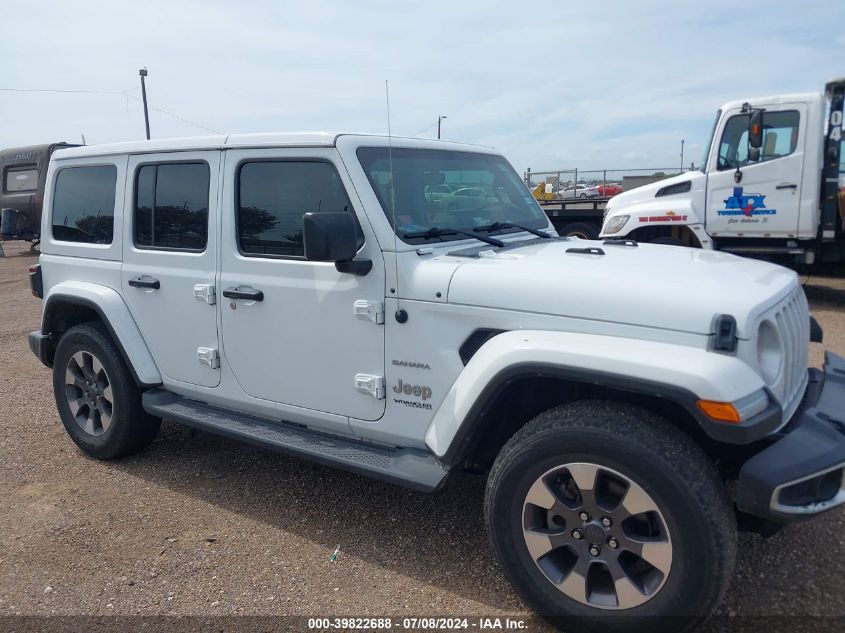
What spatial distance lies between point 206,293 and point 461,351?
1.59m

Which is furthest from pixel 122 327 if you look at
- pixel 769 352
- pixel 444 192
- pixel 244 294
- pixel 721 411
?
pixel 769 352

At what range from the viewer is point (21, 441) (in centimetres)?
495

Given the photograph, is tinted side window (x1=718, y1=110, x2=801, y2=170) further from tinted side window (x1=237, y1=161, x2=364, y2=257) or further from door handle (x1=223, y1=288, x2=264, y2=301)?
door handle (x1=223, y1=288, x2=264, y2=301)

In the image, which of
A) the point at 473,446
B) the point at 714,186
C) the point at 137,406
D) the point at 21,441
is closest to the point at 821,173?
the point at 714,186

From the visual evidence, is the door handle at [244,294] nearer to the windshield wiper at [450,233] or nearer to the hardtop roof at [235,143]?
the hardtop roof at [235,143]

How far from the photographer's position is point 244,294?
11.6 ft

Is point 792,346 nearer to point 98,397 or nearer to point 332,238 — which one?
point 332,238

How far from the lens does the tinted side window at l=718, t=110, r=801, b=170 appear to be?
8.53 metres

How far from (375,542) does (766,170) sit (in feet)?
25.1

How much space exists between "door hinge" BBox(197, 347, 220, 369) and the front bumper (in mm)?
2675

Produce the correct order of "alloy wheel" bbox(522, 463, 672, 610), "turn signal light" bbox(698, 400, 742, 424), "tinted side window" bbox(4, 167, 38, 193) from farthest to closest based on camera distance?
"tinted side window" bbox(4, 167, 38, 193) < "alloy wheel" bbox(522, 463, 672, 610) < "turn signal light" bbox(698, 400, 742, 424)

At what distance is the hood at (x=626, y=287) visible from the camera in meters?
2.44

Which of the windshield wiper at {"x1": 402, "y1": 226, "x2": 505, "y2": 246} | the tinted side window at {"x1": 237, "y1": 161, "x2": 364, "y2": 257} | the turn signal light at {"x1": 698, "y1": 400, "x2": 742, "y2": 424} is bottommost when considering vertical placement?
the turn signal light at {"x1": 698, "y1": 400, "x2": 742, "y2": 424}

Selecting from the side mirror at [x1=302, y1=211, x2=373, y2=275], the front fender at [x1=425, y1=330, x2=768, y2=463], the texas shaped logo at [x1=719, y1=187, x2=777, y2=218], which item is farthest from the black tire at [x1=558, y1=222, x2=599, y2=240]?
the front fender at [x1=425, y1=330, x2=768, y2=463]
